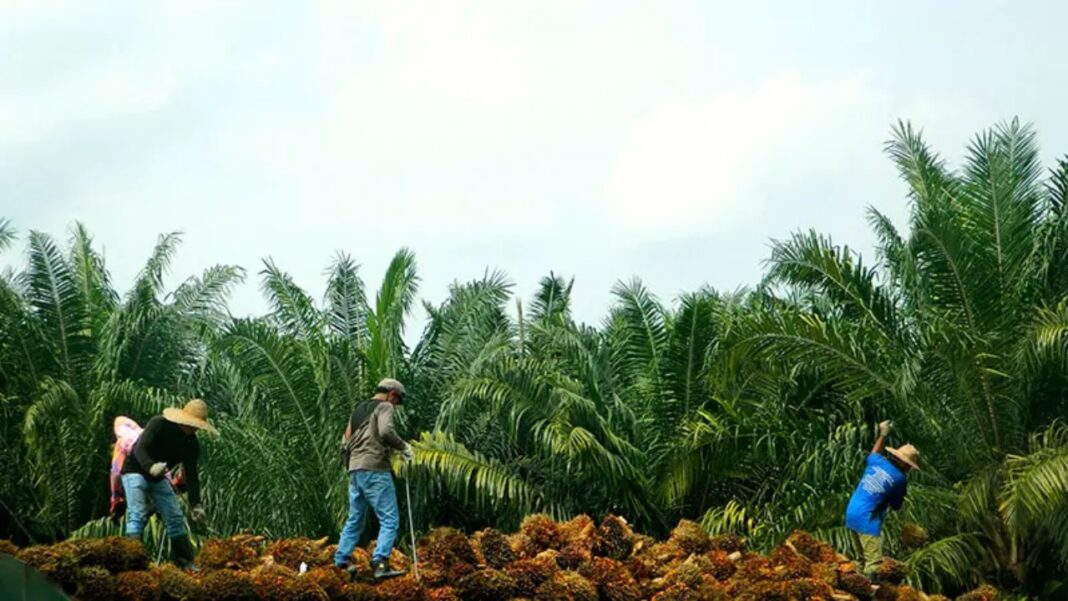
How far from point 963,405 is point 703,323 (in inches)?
140

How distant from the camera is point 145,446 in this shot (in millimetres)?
13094

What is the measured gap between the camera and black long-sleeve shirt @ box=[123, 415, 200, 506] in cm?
1310

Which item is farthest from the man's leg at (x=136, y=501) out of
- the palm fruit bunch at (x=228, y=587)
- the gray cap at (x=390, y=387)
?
the gray cap at (x=390, y=387)

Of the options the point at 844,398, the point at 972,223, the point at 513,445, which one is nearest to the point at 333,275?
the point at 513,445

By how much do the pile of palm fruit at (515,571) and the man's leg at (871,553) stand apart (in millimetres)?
138

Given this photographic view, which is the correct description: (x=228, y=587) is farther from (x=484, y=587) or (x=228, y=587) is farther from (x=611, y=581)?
(x=611, y=581)

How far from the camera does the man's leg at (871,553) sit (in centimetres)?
1570

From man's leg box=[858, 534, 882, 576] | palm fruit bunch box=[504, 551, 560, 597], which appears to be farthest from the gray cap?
man's leg box=[858, 534, 882, 576]

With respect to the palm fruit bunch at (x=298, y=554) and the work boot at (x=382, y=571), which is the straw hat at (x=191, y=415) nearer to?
the work boot at (x=382, y=571)

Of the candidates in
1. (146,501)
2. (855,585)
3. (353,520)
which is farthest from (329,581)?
(855,585)

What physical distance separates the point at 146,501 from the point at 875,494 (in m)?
6.44

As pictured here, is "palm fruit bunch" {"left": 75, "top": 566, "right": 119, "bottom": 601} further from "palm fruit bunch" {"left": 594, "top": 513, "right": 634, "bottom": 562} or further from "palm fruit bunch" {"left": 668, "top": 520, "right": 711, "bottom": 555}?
"palm fruit bunch" {"left": 668, "top": 520, "right": 711, "bottom": 555}

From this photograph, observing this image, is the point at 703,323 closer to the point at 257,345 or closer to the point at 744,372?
the point at 744,372

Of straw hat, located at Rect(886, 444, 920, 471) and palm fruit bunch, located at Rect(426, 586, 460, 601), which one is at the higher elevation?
straw hat, located at Rect(886, 444, 920, 471)
